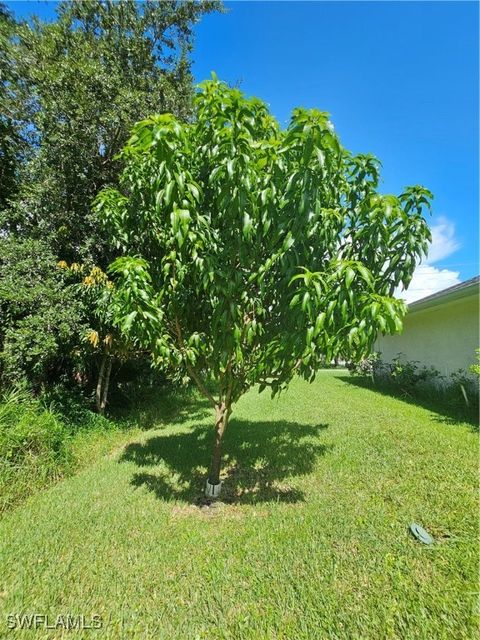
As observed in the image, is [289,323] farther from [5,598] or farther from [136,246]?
[5,598]

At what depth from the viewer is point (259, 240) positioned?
2.73 m

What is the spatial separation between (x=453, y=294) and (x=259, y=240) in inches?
242

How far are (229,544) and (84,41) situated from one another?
29.0 feet

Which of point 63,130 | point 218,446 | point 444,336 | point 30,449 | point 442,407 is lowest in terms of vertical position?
point 30,449

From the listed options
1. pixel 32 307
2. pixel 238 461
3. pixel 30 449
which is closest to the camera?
pixel 30 449

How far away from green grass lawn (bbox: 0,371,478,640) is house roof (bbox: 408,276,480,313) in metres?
3.16

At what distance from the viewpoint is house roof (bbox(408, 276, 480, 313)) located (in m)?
6.28

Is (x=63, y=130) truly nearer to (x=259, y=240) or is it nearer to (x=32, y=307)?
(x=32, y=307)

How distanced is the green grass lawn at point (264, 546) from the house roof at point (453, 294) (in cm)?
316

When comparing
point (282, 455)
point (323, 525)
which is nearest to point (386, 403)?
point (282, 455)

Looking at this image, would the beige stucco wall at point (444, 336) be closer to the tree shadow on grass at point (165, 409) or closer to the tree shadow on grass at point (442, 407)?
the tree shadow on grass at point (442, 407)

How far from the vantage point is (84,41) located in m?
6.20

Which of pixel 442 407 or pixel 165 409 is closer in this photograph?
pixel 442 407

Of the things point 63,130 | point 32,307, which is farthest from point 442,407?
point 63,130
